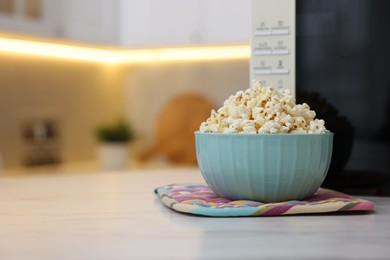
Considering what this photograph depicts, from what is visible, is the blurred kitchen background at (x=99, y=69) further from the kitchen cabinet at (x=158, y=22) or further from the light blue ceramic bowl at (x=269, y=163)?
the light blue ceramic bowl at (x=269, y=163)

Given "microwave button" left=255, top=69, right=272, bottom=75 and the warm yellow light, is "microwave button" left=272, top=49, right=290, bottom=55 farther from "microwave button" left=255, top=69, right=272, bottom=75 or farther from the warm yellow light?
the warm yellow light

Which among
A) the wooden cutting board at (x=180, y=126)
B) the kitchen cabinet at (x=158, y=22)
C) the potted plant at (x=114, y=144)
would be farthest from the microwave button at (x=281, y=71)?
the potted plant at (x=114, y=144)

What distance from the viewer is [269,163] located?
0.69 m

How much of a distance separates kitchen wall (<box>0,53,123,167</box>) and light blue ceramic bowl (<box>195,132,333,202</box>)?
251 centimetres

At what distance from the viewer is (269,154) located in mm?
684

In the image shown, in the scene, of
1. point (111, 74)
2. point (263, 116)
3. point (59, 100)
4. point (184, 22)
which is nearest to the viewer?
point (263, 116)

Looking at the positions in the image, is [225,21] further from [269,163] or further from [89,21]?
[269,163]

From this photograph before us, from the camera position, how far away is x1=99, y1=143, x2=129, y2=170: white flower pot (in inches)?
128

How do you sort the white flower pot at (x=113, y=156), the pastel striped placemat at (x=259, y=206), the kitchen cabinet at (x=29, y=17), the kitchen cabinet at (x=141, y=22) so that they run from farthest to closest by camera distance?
the white flower pot at (x=113, y=156) → the kitchen cabinet at (x=141, y=22) → the kitchen cabinet at (x=29, y=17) → the pastel striped placemat at (x=259, y=206)

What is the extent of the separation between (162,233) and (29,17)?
2.44m

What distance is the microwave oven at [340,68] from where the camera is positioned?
0.87 m

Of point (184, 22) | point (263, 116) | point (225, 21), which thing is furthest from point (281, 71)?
point (184, 22)

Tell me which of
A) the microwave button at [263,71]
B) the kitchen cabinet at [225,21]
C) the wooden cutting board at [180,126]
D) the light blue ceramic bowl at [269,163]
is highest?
the kitchen cabinet at [225,21]

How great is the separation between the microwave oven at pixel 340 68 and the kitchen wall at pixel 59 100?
236cm
